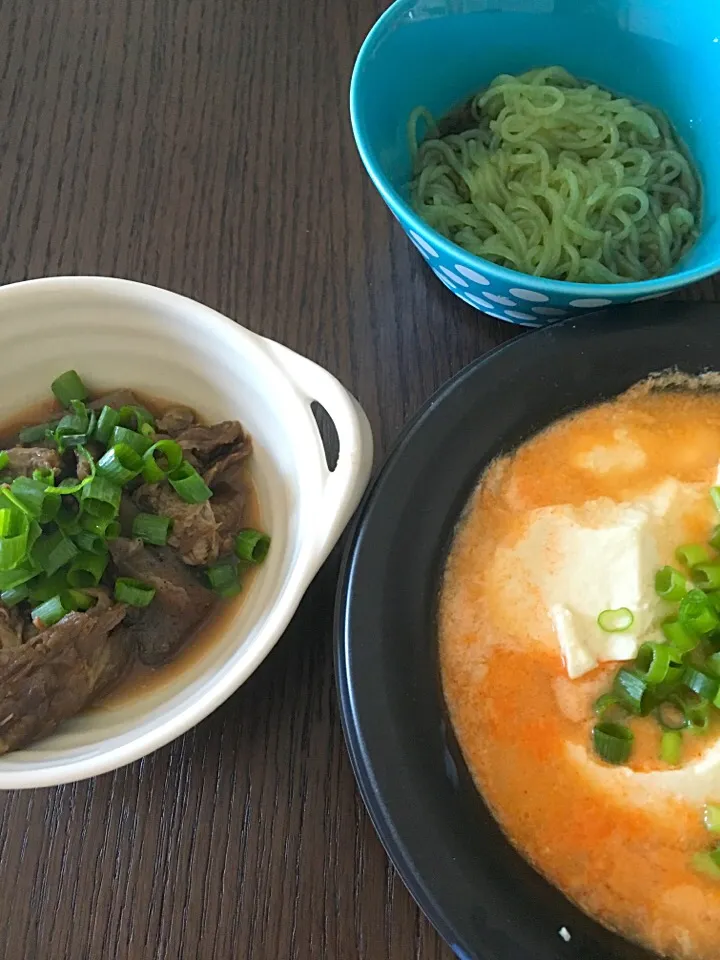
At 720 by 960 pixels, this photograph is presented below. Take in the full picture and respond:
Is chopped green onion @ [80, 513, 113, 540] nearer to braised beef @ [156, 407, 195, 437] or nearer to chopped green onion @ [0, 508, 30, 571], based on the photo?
chopped green onion @ [0, 508, 30, 571]

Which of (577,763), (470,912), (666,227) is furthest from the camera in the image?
(666,227)

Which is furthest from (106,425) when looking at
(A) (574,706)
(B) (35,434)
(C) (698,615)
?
(C) (698,615)

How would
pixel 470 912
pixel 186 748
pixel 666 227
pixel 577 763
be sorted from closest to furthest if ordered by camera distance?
pixel 470 912, pixel 577 763, pixel 186 748, pixel 666 227

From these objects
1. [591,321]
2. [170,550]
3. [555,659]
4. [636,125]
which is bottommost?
[555,659]

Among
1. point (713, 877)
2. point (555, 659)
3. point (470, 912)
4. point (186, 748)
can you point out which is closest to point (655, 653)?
point (555, 659)

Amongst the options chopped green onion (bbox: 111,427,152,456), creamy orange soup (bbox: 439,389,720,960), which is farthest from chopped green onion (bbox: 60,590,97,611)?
creamy orange soup (bbox: 439,389,720,960)

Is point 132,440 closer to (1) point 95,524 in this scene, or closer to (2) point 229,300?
(1) point 95,524

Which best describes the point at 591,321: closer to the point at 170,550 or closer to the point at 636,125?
the point at 636,125
